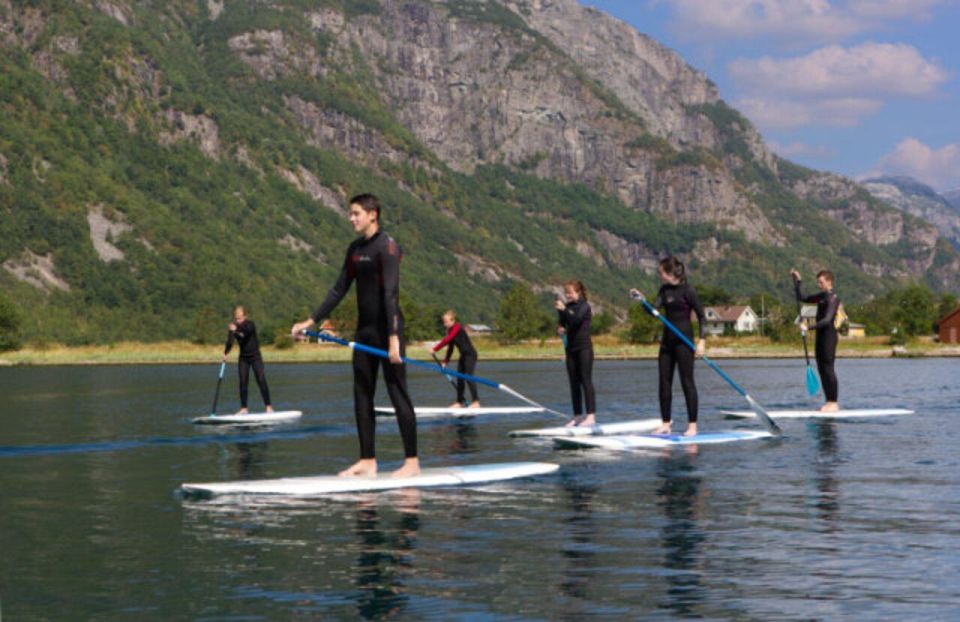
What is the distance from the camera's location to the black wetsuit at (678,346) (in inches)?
870

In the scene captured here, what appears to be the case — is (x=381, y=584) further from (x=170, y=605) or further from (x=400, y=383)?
(x=400, y=383)

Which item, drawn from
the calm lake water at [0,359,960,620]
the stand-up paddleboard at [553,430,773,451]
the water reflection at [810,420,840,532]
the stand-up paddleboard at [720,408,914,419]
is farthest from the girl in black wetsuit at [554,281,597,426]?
the stand-up paddleboard at [720,408,914,419]

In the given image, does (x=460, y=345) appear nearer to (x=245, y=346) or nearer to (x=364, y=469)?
(x=245, y=346)

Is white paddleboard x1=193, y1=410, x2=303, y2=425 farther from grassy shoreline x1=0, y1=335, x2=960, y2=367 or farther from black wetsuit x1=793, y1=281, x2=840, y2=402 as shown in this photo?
grassy shoreline x1=0, y1=335, x2=960, y2=367

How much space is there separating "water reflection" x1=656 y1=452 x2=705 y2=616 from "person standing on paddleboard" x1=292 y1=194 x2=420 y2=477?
3.28 metres

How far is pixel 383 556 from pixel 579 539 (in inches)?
78.8

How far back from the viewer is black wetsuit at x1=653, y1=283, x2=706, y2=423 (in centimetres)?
2211

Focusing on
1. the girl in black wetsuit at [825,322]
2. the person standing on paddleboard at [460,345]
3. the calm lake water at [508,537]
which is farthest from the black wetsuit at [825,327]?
the person standing on paddleboard at [460,345]

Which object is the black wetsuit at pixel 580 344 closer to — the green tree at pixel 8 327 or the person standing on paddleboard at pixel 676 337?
the person standing on paddleboard at pixel 676 337

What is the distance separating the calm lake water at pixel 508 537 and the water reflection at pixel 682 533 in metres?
0.03

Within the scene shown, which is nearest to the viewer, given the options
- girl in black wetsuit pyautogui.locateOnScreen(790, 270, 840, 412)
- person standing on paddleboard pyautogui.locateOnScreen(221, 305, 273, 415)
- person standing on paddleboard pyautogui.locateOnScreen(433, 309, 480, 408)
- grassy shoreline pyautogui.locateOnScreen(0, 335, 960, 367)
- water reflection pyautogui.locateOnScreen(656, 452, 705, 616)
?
water reflection pyautogui.locateOnScreen(656, 452, 705, 616)

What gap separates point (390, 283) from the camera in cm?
1556

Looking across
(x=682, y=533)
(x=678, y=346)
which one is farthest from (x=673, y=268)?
(x=682, y=533)

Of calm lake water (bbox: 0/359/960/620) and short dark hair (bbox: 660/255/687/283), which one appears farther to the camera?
short dark hair (bbox: 660/255/687/283)
